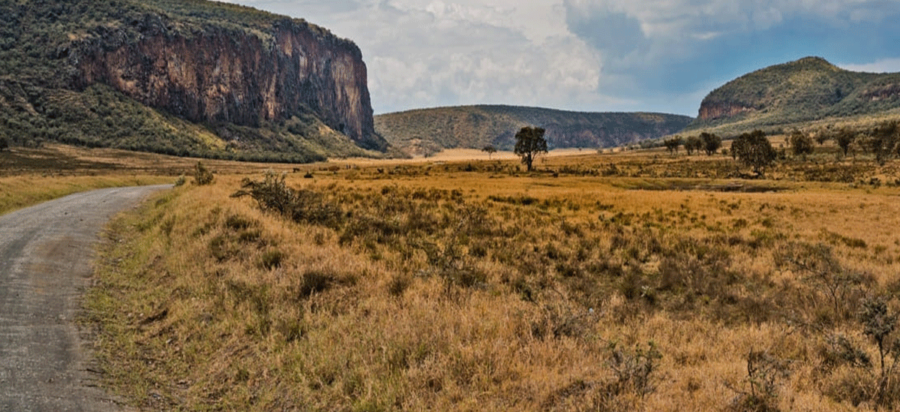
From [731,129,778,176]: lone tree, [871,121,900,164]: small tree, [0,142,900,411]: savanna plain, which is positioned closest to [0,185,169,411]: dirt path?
[0,142,900,411]: savanna plain

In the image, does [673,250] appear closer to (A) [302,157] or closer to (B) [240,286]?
(B) [240,286]

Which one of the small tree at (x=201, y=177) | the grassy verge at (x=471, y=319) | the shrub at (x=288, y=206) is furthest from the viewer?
the small tree at (x=201, y=177)

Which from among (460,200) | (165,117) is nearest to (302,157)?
(165,117)

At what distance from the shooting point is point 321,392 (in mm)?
5312

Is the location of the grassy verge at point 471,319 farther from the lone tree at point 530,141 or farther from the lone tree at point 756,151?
the lone tree at point 530,141

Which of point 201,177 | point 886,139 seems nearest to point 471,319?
point 201,177

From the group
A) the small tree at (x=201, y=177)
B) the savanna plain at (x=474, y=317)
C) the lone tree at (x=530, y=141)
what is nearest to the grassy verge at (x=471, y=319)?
the savanna plain at (x=474, y=317)

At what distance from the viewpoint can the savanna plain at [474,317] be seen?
5.07 meters

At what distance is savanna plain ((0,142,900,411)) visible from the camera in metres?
5.07

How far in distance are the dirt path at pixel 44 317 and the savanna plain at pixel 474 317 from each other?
1.09 ft

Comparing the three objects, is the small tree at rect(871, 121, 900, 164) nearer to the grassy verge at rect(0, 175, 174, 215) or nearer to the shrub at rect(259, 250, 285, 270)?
the shrub at rect(259, 250, 285, 270)

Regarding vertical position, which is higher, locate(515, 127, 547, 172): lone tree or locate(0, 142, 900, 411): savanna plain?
locate(515, 127, 547, 172): lone tree

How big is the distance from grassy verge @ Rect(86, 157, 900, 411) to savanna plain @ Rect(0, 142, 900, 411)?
0.12 feet

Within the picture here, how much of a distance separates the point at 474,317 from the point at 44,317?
281 inches
